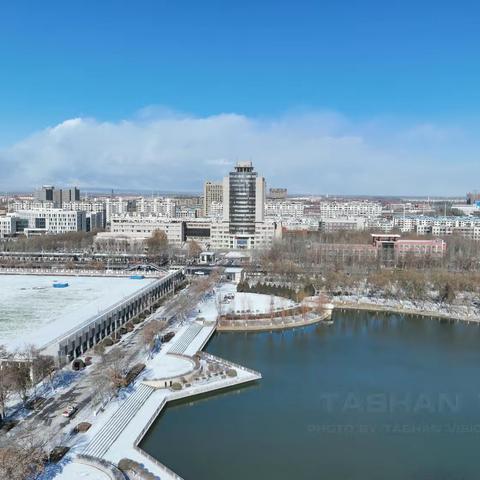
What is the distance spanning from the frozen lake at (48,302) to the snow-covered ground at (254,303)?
288 cm

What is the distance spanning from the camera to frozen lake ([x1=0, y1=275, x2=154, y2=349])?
10219mm

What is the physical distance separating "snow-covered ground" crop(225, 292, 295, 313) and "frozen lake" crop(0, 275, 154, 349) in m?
2.88

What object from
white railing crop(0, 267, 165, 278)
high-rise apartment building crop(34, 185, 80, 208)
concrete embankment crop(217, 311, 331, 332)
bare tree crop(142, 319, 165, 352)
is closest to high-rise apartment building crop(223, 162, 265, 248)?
white railing crop(0, 267, 165, 278)

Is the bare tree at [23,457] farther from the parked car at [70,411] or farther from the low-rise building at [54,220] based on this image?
the low-rise building at [54,220]

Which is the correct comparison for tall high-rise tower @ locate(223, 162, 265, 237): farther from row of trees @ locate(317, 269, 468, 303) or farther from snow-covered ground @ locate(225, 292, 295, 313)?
snow-covered ground @ locate(225, 292, 295, 313)

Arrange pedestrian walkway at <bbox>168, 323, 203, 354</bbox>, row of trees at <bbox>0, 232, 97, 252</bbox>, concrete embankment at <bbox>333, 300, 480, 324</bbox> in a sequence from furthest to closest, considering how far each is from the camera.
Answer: row of trees at <bbox>0, 232, 97, 252</bbox> → concrete embankment at <bbox>333, 300, 480, 324</bbox> → pedestrian walkway at <bbox>168, 323, 203, 354</bbox>

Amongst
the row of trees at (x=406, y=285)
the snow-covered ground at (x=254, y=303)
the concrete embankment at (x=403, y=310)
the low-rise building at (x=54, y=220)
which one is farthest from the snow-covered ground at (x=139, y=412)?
the low-rise building at (x=54, y=220)

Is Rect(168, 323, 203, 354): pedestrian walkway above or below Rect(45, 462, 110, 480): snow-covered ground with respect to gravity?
above

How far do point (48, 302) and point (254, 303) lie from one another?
230 inches

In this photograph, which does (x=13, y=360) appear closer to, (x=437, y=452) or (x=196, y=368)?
(x=196, y=368)

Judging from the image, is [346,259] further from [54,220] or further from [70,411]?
[54,220]

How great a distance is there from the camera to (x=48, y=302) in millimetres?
13078

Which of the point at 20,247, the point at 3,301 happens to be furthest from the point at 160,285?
the point at 20,247

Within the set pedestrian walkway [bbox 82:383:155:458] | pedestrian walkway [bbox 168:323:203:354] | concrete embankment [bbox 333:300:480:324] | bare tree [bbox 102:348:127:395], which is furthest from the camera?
concrete embankment [bbox 333:300:480:324]
